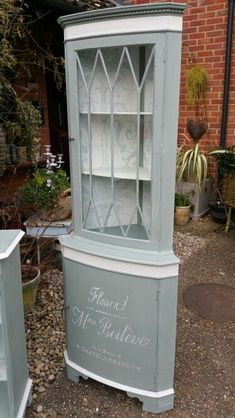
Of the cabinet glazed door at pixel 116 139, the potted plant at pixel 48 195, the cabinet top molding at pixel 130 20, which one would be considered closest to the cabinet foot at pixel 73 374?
the cabinet glazed door at pixel 116 139

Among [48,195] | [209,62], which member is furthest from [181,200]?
[48,195]

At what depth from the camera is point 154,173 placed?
1.69 meters

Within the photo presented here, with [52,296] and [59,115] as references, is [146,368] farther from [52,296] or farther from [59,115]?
[59,115]

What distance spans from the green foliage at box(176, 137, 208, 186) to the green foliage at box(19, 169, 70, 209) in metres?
1.93

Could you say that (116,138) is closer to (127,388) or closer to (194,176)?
(127,388)

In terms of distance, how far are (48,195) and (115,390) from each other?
1770 mm

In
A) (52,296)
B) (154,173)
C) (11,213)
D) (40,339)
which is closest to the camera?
(154,173)

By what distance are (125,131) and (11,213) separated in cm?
216

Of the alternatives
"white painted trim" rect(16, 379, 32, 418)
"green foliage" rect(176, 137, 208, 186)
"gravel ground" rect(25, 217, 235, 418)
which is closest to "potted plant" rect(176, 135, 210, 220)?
"green foliage" rect(176, 137, 208, 186)

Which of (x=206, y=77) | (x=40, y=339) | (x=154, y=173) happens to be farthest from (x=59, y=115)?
(x=154, y=173)

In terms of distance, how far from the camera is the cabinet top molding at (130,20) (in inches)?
58.4

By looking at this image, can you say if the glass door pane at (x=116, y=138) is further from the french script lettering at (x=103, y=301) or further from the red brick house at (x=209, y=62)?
the red brick house at (x=209, y=62)

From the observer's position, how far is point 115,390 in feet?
6.91

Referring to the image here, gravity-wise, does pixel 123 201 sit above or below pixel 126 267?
above
